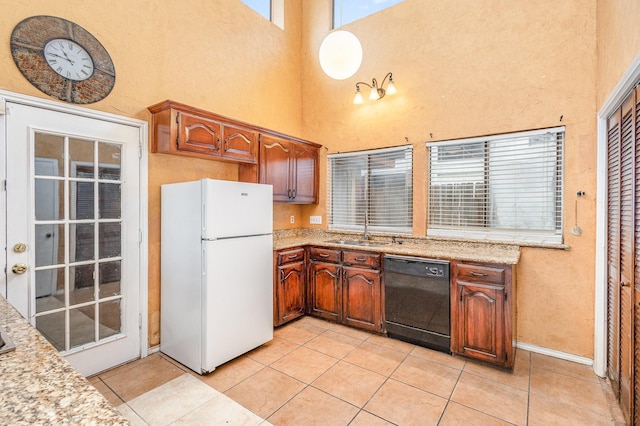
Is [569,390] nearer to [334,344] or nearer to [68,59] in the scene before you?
[334,344]

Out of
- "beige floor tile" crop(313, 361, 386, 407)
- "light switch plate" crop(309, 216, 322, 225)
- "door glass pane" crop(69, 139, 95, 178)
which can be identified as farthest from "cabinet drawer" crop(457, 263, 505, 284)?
"door glass pane" crop(69, 139, 95, 178)

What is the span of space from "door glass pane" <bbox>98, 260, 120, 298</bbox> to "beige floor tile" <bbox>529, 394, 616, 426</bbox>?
3.19m

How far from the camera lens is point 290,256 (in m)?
3.47

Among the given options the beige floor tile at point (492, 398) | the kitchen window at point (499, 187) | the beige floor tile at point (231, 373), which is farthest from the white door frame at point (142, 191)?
the kitchen window at point (499, 187)

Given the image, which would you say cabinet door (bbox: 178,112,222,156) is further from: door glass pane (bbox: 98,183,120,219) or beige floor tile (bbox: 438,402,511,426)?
beige floor tile (bbox: 438,402,511,426)

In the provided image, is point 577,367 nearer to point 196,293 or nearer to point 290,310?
point 290,310

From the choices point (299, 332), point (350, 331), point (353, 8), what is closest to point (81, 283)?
point (299, 332)

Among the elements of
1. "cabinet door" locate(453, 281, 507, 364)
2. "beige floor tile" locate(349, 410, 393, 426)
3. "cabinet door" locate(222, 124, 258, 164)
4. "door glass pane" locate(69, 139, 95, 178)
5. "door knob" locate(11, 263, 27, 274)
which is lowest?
"beige floor tile" locate(349, 410, 393, 426)

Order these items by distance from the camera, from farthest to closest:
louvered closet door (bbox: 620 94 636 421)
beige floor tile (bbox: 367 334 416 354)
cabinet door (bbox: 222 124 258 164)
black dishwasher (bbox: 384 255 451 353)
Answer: cabinet door (bbox: 222 124 258 164)
beige floor tile (bbox: 367 334 416 354)
black dishwasher (bbox: 384 255 451 353)
louvered closet door (bbox: 620 94 636 421)

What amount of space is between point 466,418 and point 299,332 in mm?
1739

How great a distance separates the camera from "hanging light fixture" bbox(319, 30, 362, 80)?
2805 millimetres

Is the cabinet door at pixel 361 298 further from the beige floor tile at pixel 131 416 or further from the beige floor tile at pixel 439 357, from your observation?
the beige floor tile at pixel 131 416

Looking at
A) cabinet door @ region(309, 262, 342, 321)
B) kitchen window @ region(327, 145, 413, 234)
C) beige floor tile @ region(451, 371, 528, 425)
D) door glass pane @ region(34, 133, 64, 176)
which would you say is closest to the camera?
beige floor tile @ region(451, 371, 528, 425)

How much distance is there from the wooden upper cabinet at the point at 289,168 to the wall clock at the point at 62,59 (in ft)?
4.97
